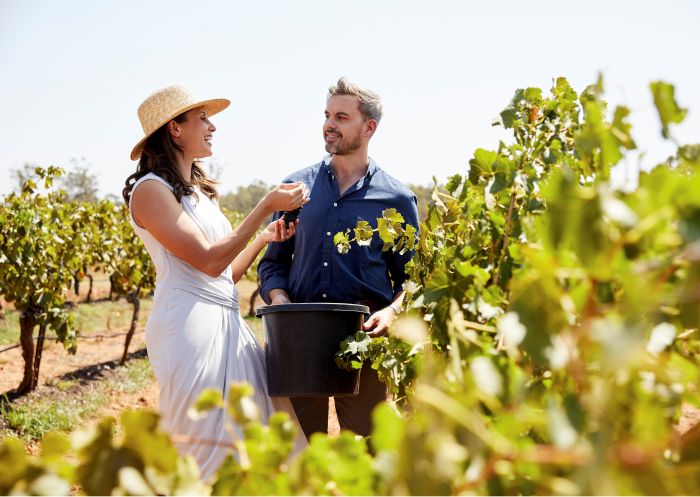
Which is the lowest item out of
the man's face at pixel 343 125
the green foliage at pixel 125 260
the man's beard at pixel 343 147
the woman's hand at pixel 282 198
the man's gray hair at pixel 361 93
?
the green foliage at pixel 125 260

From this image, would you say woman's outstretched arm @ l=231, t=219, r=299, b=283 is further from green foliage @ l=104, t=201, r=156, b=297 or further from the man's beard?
green foliage @ l=104, t=201, r=156, b=297

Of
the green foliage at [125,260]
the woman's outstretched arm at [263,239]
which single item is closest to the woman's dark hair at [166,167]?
the woman's outstretched arm at [263,239]

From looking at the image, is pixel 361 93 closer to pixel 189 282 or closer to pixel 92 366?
pixel 189 282

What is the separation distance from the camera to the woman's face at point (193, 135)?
2984mm

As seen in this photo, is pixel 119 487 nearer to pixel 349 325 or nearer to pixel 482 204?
pixel 482 204

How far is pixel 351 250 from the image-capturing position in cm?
338

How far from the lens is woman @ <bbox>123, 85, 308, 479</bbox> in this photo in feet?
8.41

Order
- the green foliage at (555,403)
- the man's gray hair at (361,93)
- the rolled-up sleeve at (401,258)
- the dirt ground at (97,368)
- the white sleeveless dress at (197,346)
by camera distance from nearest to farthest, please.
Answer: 1. the green foliage at (555,403)
2. the white sleeveless dress at (197,346)
3. the rolled-up sleeve at (401,258)
4. the man's gray hair at (361,93)
5. the dirt ground at (97,368)

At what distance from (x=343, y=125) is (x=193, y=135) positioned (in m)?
0.83

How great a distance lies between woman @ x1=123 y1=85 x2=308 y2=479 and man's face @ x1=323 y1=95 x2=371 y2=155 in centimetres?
71

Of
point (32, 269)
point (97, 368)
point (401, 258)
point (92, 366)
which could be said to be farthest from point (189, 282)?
point (92, 366)

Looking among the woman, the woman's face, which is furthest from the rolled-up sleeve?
the woman's face

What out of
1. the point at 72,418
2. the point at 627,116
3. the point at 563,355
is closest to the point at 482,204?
the point at 627,116

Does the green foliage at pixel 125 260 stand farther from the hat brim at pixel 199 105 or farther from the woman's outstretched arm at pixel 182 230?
the woman's outstretched arm at pixel 182 230
